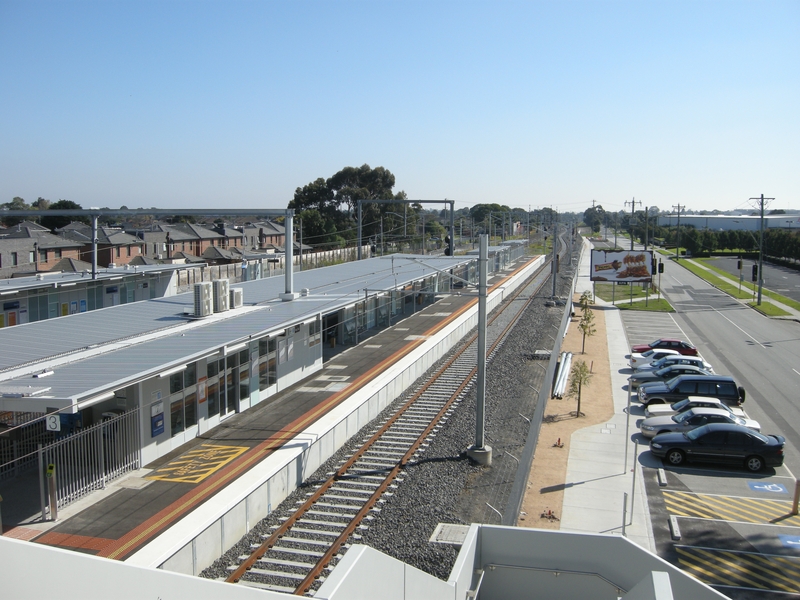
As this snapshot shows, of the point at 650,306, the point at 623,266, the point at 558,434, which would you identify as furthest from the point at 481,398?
the point at 623,266

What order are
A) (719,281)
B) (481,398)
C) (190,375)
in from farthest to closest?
(719,281) < (190,375) < (481,398)

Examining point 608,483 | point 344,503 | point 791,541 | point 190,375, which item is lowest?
point 791,541

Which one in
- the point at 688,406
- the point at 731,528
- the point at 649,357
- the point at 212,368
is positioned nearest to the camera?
the point at 731,528

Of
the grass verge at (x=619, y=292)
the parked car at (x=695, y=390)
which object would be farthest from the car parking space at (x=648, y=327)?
the parked car at (x=695, y=390)

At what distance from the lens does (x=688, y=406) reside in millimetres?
18594

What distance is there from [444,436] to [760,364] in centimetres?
1659

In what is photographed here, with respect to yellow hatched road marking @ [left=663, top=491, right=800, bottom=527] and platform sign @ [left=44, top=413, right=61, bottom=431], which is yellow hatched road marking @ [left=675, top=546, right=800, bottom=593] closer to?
yellow hatched road marking @ [left=663, top=491, right=800, bottom=527]

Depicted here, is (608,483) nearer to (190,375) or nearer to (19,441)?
(190,375)

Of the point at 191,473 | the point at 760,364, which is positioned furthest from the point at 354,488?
the point at 760,364

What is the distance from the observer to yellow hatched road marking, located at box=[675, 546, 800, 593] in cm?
1029

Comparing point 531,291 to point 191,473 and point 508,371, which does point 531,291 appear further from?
point 191,473

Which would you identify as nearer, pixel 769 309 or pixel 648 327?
pixel 648 327

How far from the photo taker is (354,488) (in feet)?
→ 42.4

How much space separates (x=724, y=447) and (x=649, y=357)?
1096 centimetres
